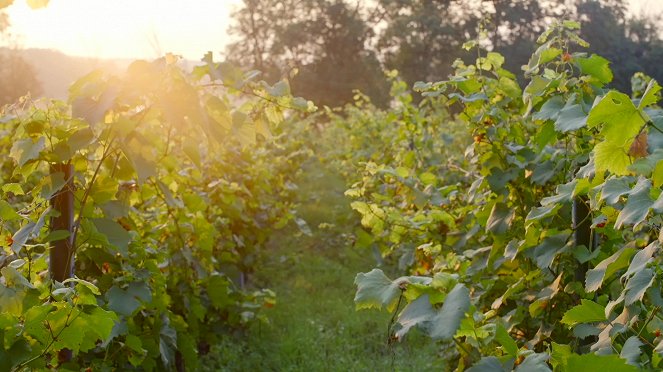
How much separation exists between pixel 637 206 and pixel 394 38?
3858 cm

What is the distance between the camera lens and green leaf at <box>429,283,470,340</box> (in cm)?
127

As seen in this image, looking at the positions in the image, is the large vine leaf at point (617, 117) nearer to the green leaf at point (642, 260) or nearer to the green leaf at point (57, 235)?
the green leaf at point (642, 260)

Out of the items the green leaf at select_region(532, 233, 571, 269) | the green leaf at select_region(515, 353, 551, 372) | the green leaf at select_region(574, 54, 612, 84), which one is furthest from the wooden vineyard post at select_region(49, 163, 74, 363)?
the green leaf at select_region(574, 54, 612, 84)

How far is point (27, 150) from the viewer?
2.02 meters

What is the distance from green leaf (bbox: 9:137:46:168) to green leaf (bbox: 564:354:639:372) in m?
1.50

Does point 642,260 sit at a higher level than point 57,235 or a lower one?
lower

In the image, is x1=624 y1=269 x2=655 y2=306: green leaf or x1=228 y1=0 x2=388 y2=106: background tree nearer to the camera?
x1=624 y1=269 x2=655 y2=306: green leaf

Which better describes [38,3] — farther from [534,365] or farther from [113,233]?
[534,365]

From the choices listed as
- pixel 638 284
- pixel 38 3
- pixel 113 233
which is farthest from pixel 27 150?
pixel 638 284

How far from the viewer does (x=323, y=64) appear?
3991 centimetres

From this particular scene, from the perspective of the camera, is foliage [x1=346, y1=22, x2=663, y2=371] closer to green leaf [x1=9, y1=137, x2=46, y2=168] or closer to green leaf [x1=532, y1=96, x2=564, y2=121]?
green leaf [x1=532, y1=96, x2=564, y2=121]

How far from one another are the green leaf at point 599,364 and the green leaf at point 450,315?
201mm

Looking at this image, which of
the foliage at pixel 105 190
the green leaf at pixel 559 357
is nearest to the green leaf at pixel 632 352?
the green leaf at pixel 559 357

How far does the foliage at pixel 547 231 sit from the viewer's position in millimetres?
1373
